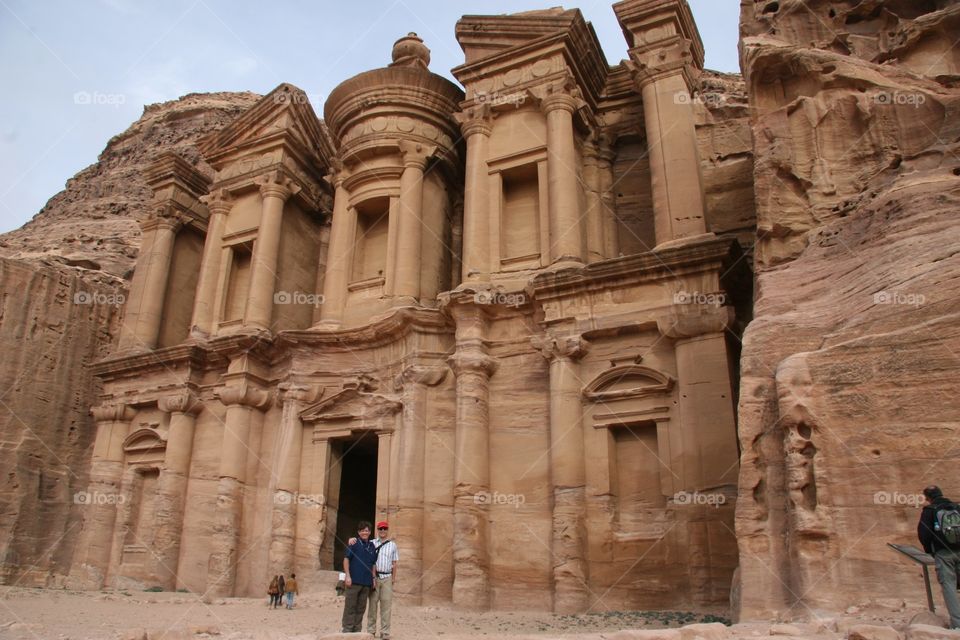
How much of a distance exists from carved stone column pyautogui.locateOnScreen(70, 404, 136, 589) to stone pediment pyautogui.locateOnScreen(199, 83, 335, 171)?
771 centimetres

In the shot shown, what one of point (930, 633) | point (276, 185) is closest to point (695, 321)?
point (930, 633)

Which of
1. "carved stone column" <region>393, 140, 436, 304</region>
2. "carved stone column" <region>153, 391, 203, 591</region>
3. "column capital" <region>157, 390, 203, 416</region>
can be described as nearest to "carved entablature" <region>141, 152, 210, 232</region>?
"column capital" <region>157, 390, 203, 416</region>

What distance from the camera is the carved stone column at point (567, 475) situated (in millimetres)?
12555

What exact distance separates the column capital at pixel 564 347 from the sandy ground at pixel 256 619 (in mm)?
4439

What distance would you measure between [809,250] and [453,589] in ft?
27.2

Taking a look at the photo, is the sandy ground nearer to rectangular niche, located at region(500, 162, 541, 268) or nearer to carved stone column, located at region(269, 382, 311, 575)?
carved stone column, located at region(269, 382, 311, 575)

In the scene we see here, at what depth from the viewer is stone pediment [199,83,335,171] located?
2138cm

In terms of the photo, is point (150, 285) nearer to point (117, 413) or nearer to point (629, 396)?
point (117, 413)

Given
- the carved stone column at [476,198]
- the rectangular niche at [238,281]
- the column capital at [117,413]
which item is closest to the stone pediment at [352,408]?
the carved stone column at [476,198]

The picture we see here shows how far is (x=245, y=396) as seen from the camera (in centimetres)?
1805

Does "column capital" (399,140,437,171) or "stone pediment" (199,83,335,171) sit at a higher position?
"stone pediment" (199,83,335,171)

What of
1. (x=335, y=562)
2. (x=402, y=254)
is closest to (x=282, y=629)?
(x=335, y=562)

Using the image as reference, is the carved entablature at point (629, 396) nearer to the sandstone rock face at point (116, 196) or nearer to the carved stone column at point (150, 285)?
the carved stone column at point (150, 285)

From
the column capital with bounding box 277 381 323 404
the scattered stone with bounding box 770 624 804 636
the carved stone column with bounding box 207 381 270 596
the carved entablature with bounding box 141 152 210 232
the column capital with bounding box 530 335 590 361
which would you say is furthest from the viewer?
the carved entablature with bounding box 141 152 210 232
